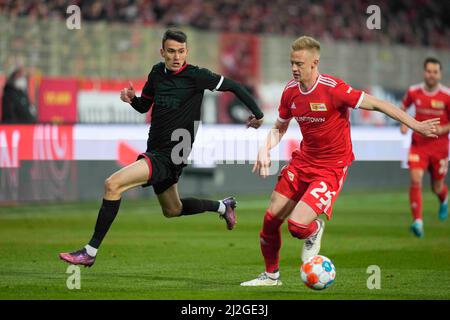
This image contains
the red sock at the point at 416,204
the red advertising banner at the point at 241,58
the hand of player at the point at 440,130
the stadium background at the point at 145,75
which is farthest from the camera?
the red advertising banner at the point at 241,58

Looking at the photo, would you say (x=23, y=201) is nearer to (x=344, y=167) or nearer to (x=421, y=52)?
(x=344, y=167)

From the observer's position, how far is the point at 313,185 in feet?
30.7

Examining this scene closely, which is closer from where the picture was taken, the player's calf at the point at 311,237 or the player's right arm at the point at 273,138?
the player's right arm at the point at 273,138

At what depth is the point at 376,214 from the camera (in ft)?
62.6

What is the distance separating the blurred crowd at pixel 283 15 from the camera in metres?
25.1

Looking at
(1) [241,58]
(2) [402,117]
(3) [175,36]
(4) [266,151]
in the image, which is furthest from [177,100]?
(1) [241,58]

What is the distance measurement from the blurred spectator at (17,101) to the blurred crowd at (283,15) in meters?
1.76

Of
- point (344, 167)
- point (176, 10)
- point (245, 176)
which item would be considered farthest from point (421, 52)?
point (344, 167)

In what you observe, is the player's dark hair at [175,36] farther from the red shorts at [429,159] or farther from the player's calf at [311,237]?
the red shorts at [429,159]

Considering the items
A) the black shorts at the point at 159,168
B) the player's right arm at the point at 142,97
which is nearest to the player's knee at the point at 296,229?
the black shorts at the point at 159,168

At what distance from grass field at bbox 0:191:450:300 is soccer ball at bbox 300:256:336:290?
122 mm

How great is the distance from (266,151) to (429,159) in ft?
22.7

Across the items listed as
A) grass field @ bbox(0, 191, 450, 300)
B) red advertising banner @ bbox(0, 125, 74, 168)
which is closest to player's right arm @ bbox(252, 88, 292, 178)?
grass field @ bbox(0, 191, 450, 300)

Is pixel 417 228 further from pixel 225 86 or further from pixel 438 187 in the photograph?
pixel 225 86
